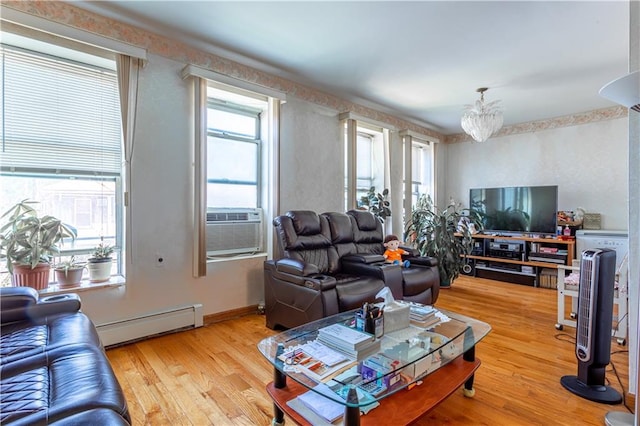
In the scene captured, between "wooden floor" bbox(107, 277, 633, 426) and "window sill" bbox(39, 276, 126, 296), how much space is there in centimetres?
51

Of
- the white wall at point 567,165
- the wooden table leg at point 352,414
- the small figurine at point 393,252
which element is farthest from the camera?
the white wall at point 567,165

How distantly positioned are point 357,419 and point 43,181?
9.06ft

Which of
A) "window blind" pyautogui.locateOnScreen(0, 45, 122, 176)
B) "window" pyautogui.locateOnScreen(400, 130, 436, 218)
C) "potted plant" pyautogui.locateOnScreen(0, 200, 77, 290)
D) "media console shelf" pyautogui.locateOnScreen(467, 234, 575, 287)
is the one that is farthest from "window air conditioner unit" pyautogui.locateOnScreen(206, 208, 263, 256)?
"media console shelf" pyautogui.locateOnScreen(467, 234, 575, 287)

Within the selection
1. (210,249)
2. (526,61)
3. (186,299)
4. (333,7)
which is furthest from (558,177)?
(186,299)

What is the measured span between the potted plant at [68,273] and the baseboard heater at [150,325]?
1.30 ft

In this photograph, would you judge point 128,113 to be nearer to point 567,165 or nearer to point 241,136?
point 241,136

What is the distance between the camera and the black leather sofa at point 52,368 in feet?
3.09

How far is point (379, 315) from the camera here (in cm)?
182

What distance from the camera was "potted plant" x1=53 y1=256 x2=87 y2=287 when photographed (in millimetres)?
2377

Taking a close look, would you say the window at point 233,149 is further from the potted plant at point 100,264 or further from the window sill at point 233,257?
the potted plant at point 100,264

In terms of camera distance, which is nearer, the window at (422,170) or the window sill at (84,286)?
the window sill at (84,286)

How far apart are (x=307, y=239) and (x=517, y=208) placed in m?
3.81

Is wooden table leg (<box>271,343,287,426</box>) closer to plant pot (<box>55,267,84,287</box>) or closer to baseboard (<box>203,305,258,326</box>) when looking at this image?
baseboard (<box>203,305,258,326</box>)

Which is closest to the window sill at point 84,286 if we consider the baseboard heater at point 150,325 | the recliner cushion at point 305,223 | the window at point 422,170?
the baseboard heater at point 150,325
